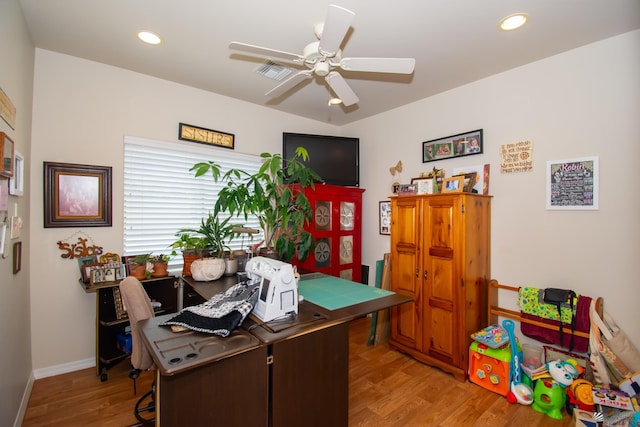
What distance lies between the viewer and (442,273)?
270 centimetres

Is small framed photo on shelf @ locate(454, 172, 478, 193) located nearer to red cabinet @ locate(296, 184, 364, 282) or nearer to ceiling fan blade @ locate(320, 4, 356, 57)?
red cabinet @ locate(296, 184, 364, 282)

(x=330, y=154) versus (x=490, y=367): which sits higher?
(x=330, y=154)

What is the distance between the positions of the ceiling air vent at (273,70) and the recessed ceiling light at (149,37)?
0.83m

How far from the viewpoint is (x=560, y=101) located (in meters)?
2.42

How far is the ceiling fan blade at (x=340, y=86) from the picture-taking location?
1983 mm

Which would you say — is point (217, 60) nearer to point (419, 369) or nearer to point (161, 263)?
point (161, 263)

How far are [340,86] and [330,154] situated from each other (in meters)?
1.86

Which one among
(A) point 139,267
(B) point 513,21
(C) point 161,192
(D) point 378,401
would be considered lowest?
(D) point 378,401

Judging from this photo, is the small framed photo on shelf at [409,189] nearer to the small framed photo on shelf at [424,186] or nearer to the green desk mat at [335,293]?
the small framed photo on shelf at [424,186]

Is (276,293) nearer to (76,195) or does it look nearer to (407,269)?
(407,269)

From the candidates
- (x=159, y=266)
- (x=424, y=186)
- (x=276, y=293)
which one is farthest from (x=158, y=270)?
(x=424, y=186)

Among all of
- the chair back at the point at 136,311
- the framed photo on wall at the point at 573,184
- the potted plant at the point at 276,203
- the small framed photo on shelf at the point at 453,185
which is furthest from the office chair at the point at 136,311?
the framed photo on wall at the point at 573,184

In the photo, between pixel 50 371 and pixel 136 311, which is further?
pixel 50 371

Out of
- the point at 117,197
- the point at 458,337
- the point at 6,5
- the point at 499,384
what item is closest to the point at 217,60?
the point at 6,5
